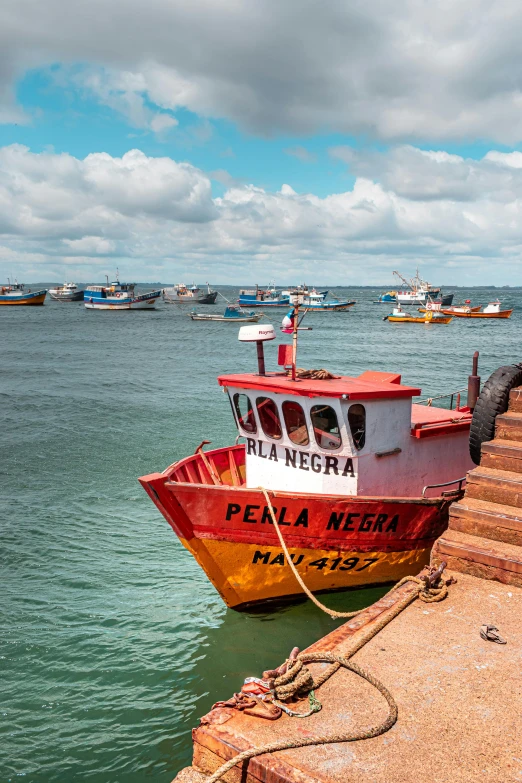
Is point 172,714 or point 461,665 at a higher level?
point 461,665

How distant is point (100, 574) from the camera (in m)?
10.5

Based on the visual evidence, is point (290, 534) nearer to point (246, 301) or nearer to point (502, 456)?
point (502, 456)

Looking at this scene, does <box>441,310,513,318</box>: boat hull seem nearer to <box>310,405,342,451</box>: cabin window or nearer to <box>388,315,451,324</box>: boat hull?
<box>388,315,451,324</box>: boat hull

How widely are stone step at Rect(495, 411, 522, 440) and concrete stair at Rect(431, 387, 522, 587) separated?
0.6 inches

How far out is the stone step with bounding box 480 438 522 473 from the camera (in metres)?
7.12

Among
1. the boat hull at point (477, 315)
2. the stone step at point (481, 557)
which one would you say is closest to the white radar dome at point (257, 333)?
the stone step at point (481, 557)

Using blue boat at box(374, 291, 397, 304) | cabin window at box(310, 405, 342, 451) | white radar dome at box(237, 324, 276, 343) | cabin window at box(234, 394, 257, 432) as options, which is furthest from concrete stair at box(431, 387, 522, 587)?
blue boat at box(374, 291, 397, 304)

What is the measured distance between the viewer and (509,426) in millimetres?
7684

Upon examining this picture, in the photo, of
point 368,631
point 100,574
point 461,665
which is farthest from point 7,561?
point 461,665

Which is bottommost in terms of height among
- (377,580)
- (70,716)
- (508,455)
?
(70,716)

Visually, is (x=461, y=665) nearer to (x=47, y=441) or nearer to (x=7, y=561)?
(x=7, y=561)

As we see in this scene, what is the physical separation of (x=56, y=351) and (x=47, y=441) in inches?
1170

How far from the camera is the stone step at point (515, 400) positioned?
8.04 m

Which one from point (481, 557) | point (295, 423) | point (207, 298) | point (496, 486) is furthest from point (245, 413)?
point (207, 298)
